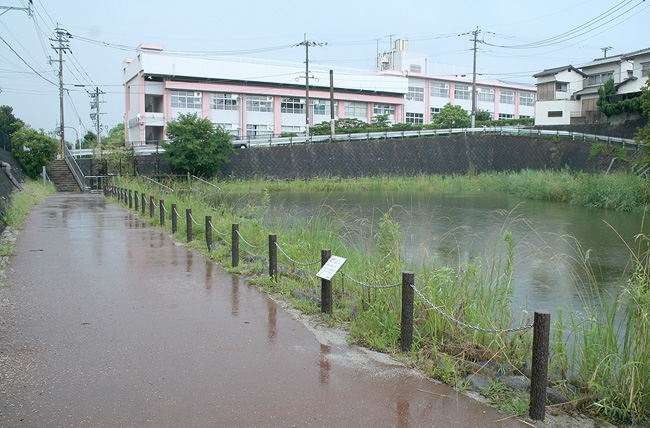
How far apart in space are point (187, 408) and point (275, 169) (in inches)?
1388

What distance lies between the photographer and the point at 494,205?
2306 centimetres

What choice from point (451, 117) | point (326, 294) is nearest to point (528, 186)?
point (326, 294)

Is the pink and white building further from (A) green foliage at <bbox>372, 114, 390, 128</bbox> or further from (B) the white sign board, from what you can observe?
(B) the white sign board

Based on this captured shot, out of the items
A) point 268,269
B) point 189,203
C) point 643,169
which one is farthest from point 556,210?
point 268,269

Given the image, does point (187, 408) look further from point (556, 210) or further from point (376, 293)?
point (556, 210)

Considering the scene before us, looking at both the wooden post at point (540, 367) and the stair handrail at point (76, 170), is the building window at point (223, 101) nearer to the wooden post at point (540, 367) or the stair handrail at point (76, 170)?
the stair handrail at point (76, 170)

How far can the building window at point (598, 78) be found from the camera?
151 ft

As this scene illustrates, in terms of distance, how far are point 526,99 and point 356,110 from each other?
A: 3082 centimetres

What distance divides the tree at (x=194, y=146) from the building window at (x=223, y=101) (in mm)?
18853

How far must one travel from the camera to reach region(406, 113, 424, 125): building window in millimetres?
67175

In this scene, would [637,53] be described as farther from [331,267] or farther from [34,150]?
[331,267]

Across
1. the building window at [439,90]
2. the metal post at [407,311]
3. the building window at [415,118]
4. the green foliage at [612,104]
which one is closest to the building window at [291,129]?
the building window at [415,118]

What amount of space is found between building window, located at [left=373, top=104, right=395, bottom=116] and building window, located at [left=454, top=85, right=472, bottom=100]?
1094 centimetres

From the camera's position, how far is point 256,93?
54625mm
